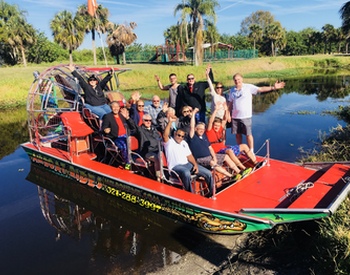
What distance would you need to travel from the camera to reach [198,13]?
3444 centimetres

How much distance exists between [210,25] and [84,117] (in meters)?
29.4

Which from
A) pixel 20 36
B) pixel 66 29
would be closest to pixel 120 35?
pixel 66 29

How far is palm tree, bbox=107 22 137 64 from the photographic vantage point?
3969cm

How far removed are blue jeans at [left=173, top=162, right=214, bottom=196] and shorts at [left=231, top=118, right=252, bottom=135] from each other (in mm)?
1636

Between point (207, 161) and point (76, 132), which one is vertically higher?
point (76, 132)

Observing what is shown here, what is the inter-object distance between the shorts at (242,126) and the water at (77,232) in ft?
8.26

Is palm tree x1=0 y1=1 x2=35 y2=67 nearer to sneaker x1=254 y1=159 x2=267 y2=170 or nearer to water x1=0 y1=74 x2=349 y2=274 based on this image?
water x1=0 y1=74 x2=349 y2=274

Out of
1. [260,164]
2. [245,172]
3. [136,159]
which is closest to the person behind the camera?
Answer: [245,172]

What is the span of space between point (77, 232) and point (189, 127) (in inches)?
123

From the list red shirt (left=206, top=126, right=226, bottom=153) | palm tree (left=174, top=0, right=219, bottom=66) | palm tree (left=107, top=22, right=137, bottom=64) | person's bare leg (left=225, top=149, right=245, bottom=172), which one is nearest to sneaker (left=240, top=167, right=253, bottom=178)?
person's bare leg (left=225, top=149, right=245, bottom=172)

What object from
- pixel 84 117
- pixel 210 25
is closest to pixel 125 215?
pixel 84 117

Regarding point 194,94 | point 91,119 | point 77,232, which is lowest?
Result: point 77,232

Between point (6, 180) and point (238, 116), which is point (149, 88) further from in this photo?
point (238, 116)

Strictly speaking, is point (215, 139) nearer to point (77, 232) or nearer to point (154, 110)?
point (154, 110)
